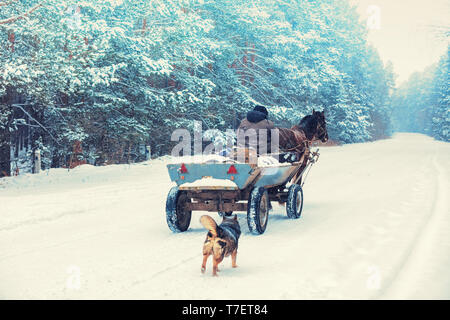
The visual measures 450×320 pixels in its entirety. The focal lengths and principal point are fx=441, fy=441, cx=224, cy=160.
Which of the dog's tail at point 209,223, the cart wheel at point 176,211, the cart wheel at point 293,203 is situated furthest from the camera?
the cart wheel at point 293,203

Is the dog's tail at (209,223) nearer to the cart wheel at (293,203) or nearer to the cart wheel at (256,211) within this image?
the cart wheel at (256,211)

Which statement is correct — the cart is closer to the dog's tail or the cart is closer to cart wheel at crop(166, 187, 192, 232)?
cart wheel at crop(166, 187, 192, 232)

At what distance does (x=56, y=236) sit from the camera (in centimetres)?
748

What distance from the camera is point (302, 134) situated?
10391 mm

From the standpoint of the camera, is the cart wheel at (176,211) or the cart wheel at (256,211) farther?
the cart wheel at (176,211)

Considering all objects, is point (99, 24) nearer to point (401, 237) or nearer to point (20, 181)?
point (20, 181)

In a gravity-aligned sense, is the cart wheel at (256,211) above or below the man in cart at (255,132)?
below

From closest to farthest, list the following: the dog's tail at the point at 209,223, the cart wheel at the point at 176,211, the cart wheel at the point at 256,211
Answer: the dog's tail at the point at 209,223
the cart wheel at the point at 256,211
the cart wheel at the point at 176,211

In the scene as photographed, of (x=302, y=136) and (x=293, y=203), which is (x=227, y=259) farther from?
(x=302, y=136)

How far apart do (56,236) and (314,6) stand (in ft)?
105

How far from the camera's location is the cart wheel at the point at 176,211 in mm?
7641

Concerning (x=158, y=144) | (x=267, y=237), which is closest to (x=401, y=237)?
(x=267, y=237)

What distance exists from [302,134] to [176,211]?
409cm

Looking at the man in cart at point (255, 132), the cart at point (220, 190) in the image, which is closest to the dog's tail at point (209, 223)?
the cart at point (220, 190)
